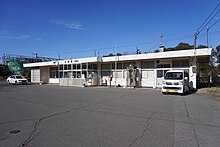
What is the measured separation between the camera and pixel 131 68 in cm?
2384

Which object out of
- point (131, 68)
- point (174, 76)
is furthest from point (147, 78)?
point (174, 76)

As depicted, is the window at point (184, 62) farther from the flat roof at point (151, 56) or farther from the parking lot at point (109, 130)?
the parking lot at point (109, 130)

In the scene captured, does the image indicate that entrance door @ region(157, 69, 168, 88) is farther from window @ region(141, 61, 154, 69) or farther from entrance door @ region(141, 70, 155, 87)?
window @ region(141, 61, 154, 69)

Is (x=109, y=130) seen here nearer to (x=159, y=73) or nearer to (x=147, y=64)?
(x=159, y=73)

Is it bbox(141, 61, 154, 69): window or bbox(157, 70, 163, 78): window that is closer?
bbox(157, 70, 163, 78): window

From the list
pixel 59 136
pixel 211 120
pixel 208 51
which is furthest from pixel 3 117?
pixel 208 51

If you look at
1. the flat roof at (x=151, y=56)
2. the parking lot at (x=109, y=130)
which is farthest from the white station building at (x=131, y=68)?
the parking lot at (x=109, y=130)

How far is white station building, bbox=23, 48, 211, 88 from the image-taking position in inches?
773

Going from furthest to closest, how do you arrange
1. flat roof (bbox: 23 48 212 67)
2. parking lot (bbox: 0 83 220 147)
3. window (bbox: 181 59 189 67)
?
window (bbox: 181 59 189 67)
flat roof (bbox: 23 48 212 67)
parking lot (bbox: 0 83 220 147)

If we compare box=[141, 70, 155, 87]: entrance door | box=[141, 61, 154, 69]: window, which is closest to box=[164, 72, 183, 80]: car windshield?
box=[141, 70, 155, 87]: entrance door

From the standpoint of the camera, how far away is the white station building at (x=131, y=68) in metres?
19.6

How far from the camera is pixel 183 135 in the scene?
17.2 feet

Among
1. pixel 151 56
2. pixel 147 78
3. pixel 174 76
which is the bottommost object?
pixel 147 78

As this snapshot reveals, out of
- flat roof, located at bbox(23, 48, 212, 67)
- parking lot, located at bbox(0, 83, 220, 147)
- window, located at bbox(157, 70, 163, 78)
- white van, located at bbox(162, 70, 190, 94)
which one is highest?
flat roof, located at bbox(23, 48, 212, 67)
